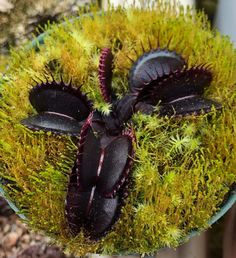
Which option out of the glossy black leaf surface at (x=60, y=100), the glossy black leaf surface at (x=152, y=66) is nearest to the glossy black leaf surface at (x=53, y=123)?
the glossy black leaf surface at (x=60, y=100)

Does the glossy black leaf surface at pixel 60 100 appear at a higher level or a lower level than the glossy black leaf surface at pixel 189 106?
higher

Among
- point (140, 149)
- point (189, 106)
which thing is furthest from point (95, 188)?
point (189, 106)

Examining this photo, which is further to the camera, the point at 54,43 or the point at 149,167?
the point at 54,43

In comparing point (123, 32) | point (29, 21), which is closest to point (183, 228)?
point (123, 32)

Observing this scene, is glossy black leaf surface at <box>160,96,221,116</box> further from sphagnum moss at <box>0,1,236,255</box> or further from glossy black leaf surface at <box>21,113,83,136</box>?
glossy black leaf surface at <box>21,113,83,136</box>

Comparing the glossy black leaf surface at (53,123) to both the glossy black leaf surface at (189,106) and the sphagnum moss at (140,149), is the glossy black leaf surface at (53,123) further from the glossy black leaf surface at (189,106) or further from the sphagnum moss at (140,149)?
the glossy black leaf surface at (189,106)

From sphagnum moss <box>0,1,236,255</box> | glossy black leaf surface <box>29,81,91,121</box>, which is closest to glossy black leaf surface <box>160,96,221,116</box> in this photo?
sphagnum moss <box>0,1,236,255</box>

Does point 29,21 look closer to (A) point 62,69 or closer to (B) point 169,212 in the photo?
(A) point 62,69

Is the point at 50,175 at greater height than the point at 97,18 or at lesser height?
lesser

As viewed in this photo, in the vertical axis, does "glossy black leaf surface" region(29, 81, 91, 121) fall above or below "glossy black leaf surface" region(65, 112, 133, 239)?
above
